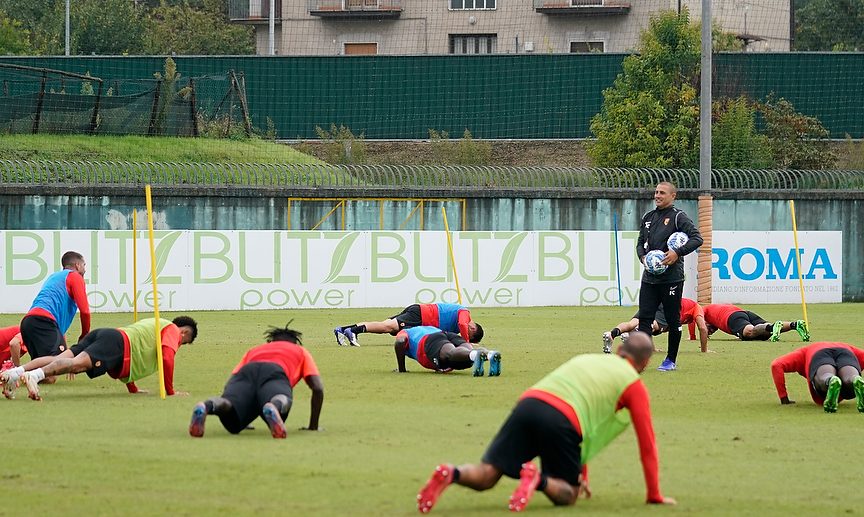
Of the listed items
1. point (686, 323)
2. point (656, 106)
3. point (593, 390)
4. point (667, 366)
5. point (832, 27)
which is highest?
point (832, 27)

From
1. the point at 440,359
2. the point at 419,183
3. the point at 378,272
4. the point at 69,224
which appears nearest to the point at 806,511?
the point at 440,359

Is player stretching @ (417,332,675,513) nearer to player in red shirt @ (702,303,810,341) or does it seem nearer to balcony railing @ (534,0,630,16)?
player in red shirt @ (702,303,810,341)

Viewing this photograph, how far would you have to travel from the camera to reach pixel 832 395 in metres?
12.9

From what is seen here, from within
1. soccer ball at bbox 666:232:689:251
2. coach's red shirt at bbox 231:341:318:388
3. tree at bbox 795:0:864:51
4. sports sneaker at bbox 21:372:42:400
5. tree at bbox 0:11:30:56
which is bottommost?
sports sneaker at bbox 21:372:42:400

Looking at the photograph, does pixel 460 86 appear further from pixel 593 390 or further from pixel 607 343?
pixel 593 390

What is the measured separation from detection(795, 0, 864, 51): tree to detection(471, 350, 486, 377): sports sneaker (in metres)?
67.1

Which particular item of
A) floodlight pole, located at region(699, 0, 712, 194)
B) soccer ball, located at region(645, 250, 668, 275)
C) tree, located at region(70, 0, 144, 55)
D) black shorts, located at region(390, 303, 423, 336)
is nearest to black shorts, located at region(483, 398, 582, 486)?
soccer ball, located at region(645, 250, 668, 275)

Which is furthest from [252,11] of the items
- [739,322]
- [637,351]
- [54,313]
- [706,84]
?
[637,351]

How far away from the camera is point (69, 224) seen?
31.6 meters

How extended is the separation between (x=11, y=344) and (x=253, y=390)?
6.04 metres

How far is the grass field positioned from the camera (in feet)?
28.3

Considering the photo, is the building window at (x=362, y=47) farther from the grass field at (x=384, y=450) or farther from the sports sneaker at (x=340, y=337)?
the grass field at (x=384, y=450)

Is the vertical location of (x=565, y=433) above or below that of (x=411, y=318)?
above

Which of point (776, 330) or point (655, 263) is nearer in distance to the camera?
point (655, 263)
